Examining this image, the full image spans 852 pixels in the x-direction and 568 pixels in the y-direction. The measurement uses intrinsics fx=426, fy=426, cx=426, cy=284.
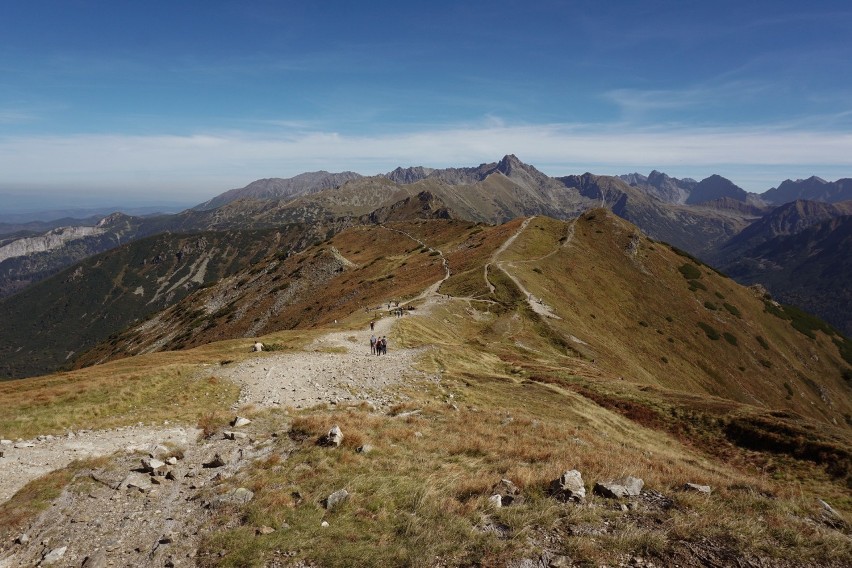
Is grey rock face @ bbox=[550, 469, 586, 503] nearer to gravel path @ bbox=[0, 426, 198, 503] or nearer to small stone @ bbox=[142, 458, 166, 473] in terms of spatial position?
small stone @ bbox=[142, 458, 166, 473]

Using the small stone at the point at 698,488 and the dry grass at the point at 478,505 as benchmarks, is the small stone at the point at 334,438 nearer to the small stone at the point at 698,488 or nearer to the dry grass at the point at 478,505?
the dry grass at the point at 478,505

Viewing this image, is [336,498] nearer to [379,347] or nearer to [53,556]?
[53,556]

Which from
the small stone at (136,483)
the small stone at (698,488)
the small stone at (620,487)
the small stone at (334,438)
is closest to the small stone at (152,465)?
the small stone at (136,483)

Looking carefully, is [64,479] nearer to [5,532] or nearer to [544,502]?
[5,532]

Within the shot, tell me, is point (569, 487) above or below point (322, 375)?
above

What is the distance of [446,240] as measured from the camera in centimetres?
16512

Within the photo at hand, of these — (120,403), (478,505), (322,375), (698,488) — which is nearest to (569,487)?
→ (478,505)

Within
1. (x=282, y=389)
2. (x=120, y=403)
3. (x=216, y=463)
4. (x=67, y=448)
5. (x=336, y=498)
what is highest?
(x=336, y=498)

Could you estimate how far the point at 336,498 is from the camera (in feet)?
45.9

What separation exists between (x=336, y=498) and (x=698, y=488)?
12220mm

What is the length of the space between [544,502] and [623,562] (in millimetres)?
3042

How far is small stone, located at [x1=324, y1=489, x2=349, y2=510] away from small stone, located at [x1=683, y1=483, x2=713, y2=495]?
11686 millimetres

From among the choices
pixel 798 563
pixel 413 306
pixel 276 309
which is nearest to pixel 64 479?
Result: pixel 798 563

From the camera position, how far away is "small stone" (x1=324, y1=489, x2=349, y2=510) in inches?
541
